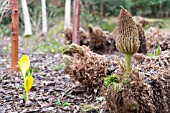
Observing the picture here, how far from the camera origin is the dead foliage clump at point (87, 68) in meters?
2.47

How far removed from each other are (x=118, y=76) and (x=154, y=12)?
424 inches

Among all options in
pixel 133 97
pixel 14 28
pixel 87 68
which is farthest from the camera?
pixel 14 28

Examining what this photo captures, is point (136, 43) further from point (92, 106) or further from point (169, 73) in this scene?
point (92, 106)

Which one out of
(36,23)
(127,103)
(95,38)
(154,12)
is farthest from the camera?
(154,12)

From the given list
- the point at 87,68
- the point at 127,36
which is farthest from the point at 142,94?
the point at 87,68

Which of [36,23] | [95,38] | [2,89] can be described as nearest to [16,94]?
[2,89]

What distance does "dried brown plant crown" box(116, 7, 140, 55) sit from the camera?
184 centimetres

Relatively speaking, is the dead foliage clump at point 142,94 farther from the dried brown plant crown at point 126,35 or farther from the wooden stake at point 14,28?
the wooden stake at point 14,28

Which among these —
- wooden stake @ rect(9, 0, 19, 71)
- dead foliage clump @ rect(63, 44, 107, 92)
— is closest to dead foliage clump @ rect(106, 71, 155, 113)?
dead foliage clump @ rect(63, 44, 107, 92)

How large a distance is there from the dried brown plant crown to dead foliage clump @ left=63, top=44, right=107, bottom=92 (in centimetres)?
64

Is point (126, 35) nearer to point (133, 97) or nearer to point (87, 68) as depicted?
point (133, 97)

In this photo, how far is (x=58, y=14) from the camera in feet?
36.5

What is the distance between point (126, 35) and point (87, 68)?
0.72 m

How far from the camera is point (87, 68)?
2492 millimetres
